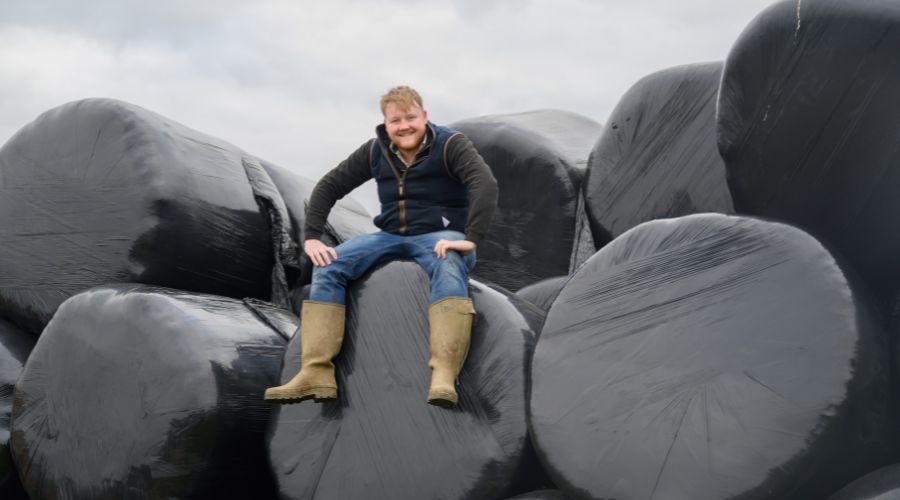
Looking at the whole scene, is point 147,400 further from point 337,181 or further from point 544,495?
point 544,495

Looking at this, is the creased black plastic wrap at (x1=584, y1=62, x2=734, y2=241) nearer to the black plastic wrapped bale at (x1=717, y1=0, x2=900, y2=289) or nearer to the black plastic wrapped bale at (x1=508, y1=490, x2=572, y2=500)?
the black plastic wrapped bale at (x1=717, y1=0, x2=900, y2=289)

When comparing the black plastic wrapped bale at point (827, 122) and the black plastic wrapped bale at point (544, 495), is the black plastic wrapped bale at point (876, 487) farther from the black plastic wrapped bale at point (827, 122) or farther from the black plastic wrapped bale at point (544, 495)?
the black plastic wrapped bale at point (544, 495)

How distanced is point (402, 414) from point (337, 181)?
2.97 ft

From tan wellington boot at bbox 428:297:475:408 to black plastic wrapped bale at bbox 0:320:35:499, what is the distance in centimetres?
207

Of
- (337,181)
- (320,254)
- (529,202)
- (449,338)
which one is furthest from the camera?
(529,202)

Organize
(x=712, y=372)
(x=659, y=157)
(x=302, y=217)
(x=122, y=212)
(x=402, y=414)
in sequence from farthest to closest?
(x=302, y=217), (x=122, y=212), (x=659, y=157), (x=402, y=414), (x=712, y=372)

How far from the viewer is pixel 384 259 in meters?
3.37

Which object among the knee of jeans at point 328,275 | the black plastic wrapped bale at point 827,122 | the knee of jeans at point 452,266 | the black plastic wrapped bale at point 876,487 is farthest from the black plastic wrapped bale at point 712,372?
the knee of jeans at point 328,275

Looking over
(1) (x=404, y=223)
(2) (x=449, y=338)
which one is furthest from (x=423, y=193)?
(2) (x=449, y=338)

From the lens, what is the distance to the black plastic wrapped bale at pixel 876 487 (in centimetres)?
229

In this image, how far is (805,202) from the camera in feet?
9.18

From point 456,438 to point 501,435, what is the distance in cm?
14

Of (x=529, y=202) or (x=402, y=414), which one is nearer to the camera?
(x=402, y=414)

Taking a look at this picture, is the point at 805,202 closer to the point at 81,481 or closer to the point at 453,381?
the point at 453,381
